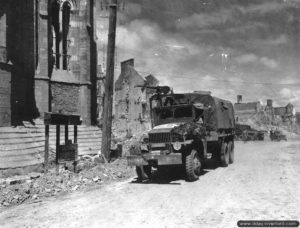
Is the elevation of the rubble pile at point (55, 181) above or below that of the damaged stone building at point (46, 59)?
below

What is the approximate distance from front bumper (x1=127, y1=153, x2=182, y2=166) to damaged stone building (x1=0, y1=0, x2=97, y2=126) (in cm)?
810

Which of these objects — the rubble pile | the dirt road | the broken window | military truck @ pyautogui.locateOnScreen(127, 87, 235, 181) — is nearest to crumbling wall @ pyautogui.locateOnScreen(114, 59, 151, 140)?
the broken window

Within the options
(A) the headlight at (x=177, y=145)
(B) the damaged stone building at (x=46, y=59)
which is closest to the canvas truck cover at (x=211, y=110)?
(A) the headlight at (x=177, y=145)

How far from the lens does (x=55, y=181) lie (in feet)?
35.4

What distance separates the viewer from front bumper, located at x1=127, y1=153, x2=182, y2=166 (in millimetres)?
10562

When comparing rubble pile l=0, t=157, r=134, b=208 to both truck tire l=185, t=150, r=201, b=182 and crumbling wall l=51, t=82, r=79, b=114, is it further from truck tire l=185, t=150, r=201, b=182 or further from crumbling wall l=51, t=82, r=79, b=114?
crumbling wall l=51, t=82, r=79, b=114

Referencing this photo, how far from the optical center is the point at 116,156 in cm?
1692

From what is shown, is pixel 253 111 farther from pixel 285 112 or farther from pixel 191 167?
pixel 191 167

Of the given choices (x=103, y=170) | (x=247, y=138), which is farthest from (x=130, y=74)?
(x=103, y=170)

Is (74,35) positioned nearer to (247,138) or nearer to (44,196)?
(44,196)

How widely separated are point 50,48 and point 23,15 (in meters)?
2.44

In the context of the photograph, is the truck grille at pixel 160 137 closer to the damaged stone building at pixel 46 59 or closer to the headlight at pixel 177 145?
the headlight at pixel 177 145

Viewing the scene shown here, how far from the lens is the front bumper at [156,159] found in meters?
10.6

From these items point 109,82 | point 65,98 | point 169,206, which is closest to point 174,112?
point 109,82
